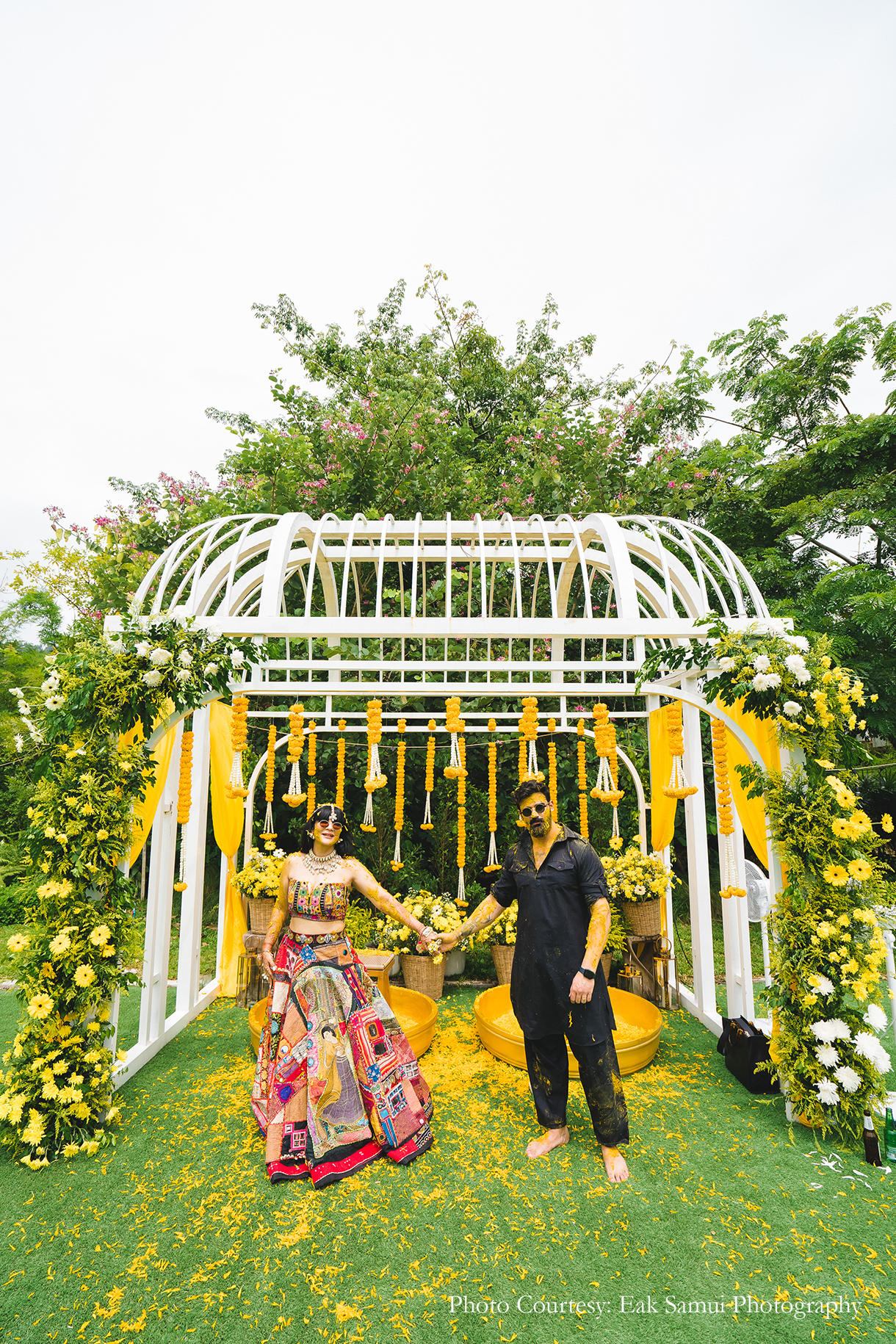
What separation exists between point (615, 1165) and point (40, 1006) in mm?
3018

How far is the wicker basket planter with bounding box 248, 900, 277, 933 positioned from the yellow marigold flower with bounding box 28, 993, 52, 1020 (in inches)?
79.6

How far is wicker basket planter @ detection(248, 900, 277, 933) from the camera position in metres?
5.17

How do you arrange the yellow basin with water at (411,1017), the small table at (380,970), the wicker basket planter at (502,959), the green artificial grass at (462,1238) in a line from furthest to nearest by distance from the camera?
the wicker basket planter at (502,959) → the small table at (380,970) → the yellow basin with water at (411,1017) → the green artificial grass at (462,1238)

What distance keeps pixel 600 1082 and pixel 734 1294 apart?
0.87 metres

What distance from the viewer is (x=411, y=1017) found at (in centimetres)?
461

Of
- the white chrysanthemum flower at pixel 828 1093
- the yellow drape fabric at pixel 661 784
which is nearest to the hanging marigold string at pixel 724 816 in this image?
the yellow drape fabric at pixel 661 784

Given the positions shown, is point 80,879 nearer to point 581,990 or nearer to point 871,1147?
point 581,990

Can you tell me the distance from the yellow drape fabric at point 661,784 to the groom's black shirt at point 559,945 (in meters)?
1.89

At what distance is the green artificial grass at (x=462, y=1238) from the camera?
2291mm

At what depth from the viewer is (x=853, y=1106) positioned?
326 centimetres

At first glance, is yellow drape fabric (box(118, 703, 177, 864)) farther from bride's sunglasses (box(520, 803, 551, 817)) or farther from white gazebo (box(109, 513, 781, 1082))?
bride's sunglasses (box(520, 803, 551, 817))

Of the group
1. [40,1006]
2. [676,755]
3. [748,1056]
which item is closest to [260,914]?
[40,1006]

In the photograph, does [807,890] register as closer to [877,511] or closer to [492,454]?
[877,511]

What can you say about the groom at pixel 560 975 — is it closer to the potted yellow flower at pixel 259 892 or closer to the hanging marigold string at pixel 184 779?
the hanging marigold string at pixel 184 779
